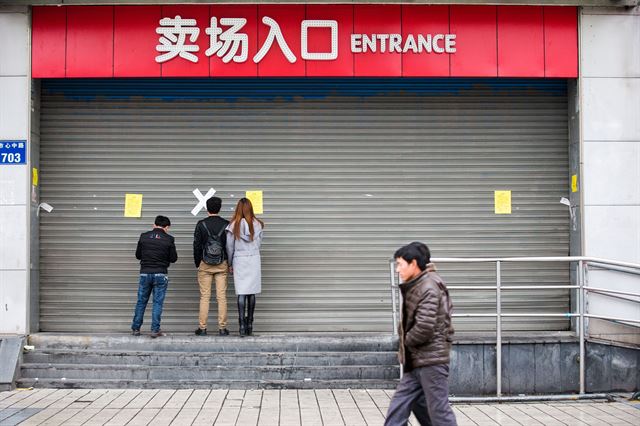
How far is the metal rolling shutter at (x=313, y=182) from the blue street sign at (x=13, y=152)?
626mm

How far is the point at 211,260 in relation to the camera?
10.7m

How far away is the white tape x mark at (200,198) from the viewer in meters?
11.4

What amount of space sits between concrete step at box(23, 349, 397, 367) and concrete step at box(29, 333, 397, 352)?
161 millimetres

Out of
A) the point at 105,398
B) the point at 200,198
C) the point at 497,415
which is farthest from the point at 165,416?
the point at 200,198

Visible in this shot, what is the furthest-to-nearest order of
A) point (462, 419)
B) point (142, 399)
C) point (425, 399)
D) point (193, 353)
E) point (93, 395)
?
point (193, 353), point (93, 395), point (142, 399), point (462, 419), point (425, 399)

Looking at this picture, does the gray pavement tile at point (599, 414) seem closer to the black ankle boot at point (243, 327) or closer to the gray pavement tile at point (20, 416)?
the black ankle boot at point (243, 327)

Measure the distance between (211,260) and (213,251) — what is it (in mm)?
119

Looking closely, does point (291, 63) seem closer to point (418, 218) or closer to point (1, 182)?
point (418, 218)

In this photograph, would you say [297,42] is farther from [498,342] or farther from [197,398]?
[197,398]

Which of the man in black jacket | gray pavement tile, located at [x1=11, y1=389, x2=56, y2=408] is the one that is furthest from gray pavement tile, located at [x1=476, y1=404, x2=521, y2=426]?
gray pavement tile, located at [x1=11, y1=389, x2=56, y2=408]

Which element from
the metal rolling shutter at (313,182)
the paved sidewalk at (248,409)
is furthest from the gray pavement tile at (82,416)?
Answer: the metal rolling shutter at (313,182)

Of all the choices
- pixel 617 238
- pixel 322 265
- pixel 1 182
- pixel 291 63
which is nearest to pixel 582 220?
pixel 617 238

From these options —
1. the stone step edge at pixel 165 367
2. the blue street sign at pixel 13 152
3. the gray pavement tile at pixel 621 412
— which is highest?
the blue street sign at pixel 13 152

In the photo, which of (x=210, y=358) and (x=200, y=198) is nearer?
(x=210, y=358)
